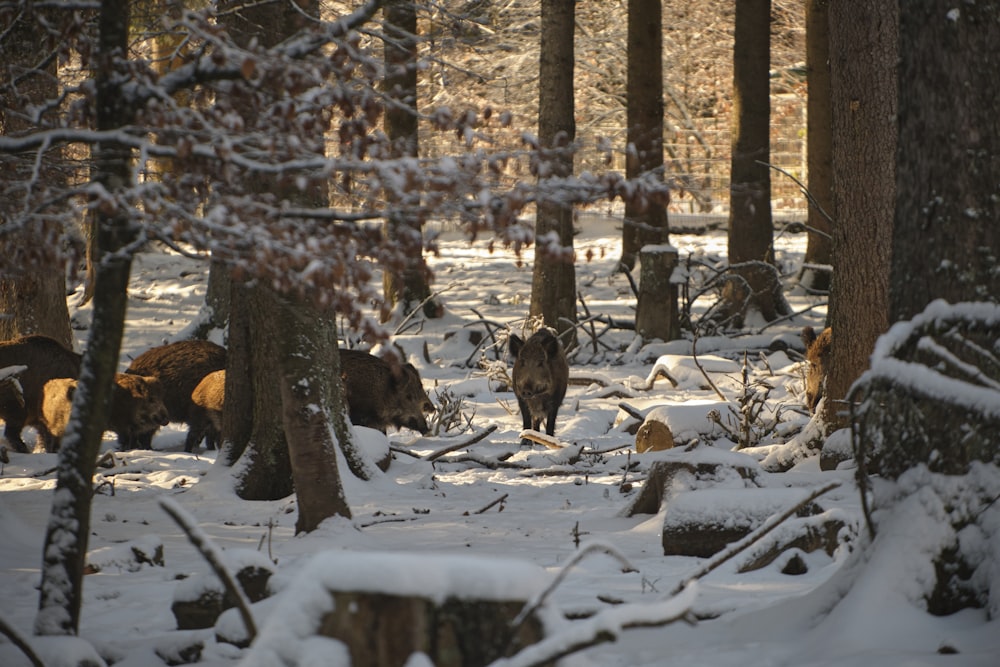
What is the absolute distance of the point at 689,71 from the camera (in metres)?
33.1

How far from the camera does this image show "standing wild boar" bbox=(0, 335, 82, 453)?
10.5m

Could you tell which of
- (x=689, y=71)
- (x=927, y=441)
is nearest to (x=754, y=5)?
(x=927, y=441)

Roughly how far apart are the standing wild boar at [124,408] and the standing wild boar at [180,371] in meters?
0.34

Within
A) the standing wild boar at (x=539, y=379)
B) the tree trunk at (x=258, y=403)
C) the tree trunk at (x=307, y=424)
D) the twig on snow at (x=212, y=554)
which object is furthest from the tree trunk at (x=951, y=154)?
the standing wild boar at (x=539, y=379)

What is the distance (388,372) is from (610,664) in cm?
751

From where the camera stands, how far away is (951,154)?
407 centimetres

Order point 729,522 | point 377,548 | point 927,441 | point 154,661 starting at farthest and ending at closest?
point 377,548, point 729,522, point 154,661, point 927,441

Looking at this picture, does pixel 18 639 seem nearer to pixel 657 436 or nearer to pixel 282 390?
pixel 282 390

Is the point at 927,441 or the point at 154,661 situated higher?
the point at 927,441

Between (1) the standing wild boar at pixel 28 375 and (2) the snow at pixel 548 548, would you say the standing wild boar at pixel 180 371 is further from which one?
(1) the standing wild boar at pixel 28 375

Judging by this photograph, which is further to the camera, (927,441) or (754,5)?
(754,5)

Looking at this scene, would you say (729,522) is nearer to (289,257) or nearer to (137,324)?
(289,257)

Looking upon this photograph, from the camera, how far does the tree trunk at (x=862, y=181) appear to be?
7.60 m

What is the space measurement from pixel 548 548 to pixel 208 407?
5108 millimetres
